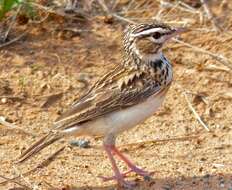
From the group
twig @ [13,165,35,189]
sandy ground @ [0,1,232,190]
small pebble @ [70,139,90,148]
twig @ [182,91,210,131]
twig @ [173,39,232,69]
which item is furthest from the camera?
twig @ [173,39,232,69]

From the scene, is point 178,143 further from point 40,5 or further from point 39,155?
point 40,5

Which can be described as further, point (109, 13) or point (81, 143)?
point (109, 13)

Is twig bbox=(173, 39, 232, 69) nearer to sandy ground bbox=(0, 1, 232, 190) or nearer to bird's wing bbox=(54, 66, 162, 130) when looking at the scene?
sandy ground bbox=(0, 1, 232, 190)

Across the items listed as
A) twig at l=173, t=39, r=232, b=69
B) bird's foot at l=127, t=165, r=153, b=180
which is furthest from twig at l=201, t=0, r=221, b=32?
bird's foot at l=127, t=165, r=153, b=180

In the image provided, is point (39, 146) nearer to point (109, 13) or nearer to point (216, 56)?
point (216, 56)

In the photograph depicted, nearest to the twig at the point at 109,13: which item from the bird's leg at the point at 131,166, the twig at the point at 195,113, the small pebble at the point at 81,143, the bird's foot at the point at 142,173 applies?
the twig at the point at 195,113

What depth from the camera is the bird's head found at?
7.54 metres

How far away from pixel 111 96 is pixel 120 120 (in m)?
0.26

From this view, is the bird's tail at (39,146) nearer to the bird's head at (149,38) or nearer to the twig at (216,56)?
the bird's head at (149,38)

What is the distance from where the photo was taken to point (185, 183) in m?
7.57

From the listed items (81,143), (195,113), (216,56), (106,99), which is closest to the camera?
(106,99)

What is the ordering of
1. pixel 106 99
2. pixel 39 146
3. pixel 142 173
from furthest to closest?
pixel 142 173
pixel 106 99
pixel 39 146

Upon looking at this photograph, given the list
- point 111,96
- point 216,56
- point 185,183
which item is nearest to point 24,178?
point 111,96

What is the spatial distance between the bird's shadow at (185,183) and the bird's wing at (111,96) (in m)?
0.66
